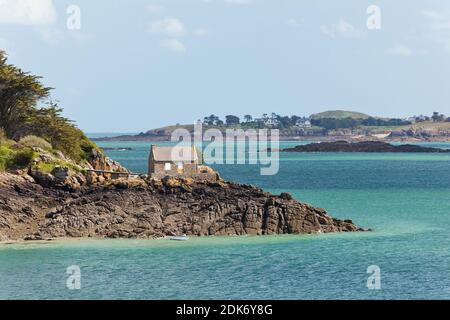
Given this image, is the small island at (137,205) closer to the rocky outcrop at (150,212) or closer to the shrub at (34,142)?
the rocky outcrop at (150,212)

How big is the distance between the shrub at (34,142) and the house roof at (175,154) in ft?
27.1

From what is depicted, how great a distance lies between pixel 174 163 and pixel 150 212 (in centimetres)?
668

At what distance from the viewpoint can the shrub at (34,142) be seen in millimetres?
58297

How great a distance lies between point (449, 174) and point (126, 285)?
273 feet

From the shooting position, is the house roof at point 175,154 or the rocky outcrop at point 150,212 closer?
the rocky outcrop at point 150,212

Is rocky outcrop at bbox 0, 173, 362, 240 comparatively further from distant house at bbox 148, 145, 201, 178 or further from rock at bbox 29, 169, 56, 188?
distant house at bbox 148, 145, 201, 178

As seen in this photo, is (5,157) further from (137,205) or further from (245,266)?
(245,266)

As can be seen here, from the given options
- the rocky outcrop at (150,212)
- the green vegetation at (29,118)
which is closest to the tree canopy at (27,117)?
the green vegetation at (29,118)

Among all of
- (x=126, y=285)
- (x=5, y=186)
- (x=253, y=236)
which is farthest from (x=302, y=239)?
(x=5, y=186)

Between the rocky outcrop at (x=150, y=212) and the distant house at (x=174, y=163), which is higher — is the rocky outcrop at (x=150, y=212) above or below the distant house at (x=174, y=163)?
below

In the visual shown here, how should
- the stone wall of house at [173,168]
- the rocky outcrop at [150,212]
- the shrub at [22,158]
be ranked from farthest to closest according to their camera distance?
the stone wall of house at [173,168]
the shrub at [22,158]
the rocky outcrop at [150,212]

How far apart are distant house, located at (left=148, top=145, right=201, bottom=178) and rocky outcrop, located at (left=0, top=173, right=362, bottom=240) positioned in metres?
3.56

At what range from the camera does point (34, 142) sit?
59.2 metres

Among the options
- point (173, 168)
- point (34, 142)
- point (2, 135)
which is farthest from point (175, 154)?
point (2, 135)
